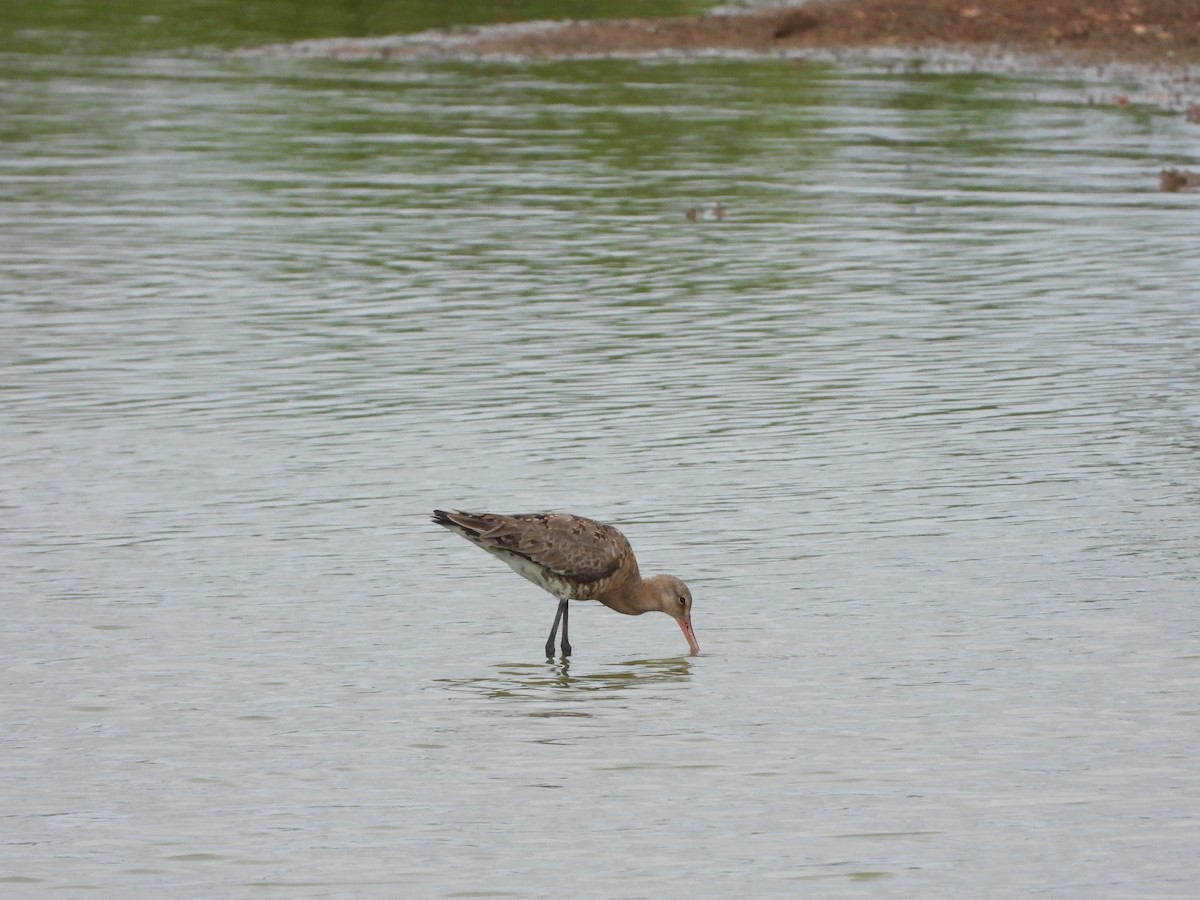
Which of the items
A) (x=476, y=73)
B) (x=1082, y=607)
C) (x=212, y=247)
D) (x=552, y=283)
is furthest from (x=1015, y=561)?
(x=476, y=73)

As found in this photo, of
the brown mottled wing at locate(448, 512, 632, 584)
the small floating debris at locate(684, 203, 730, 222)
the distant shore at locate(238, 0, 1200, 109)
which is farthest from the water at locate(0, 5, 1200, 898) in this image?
the distant shore at locate(238, 0, 1200, 109)

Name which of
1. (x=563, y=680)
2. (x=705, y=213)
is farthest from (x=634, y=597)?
(x=705, y=213)

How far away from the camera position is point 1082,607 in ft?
37.1

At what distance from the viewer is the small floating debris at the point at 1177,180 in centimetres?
2689

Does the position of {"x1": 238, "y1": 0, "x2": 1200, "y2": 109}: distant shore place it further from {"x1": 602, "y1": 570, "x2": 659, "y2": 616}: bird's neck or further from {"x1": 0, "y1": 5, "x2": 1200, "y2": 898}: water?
{"x1": 602, "y1": 570, "x2": 659, "y2": 616}: bird's neck

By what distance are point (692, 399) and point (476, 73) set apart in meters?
25.7

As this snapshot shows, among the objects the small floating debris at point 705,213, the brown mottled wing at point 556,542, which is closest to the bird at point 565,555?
the brown mottled wing at point 556,542

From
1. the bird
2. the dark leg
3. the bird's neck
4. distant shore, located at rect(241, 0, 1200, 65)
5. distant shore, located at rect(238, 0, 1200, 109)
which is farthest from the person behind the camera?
distant shore, located at rect(241, 0, 1200, 65)

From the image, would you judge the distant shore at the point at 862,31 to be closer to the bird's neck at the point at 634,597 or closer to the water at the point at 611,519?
the water at the point at 611,519

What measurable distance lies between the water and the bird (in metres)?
0.28

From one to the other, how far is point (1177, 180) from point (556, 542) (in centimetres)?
1793

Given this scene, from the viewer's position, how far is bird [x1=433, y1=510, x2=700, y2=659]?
10.8 metres

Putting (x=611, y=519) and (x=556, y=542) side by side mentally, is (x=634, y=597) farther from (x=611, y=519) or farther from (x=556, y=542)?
(x=611, y=519)

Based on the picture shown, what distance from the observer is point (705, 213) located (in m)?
26.1
